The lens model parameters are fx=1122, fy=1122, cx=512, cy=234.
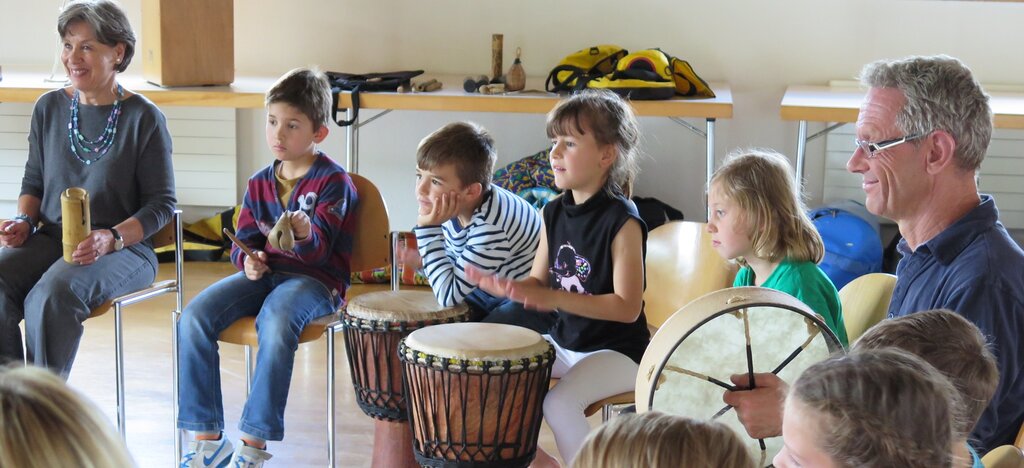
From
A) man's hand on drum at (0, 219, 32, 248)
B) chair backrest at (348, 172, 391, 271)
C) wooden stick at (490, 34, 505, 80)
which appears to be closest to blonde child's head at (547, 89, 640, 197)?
chair backrest at (348, 172, 391, 271)

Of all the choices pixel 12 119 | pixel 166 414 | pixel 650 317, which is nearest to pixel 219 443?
pixel 166 414

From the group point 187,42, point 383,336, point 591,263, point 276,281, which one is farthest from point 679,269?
point 187,42

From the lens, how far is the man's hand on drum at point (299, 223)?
2.86 metres

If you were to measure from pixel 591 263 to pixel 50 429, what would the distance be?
1.69 meters

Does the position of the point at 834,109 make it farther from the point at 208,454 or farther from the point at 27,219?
the point at 27,219

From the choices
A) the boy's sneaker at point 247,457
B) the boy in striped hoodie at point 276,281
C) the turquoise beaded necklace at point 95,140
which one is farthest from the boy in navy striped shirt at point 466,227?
the turquoise beaded necklace at point 95,140

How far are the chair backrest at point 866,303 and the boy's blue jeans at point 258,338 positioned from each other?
1.31m

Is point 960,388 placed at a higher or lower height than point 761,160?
lower

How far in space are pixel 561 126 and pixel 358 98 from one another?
5.96 feet

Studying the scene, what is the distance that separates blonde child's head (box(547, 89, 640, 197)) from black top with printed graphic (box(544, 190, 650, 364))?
0.07m

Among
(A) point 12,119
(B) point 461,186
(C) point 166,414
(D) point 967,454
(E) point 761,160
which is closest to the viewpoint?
(D) point 967,454

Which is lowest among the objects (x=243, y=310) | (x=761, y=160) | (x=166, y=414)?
(x=166, y=414)

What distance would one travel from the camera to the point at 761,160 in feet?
A: 7.61

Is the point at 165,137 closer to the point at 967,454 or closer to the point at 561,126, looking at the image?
the point at 561,126
